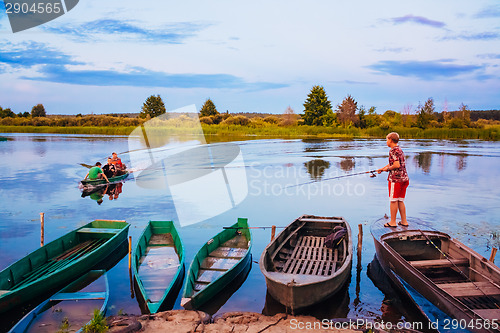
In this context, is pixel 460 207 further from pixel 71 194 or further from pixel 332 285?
pixel 71 194

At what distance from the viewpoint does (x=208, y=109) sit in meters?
84.2

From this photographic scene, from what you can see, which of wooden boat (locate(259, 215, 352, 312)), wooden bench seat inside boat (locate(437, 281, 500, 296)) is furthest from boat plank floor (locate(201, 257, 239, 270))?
wooden bench seat inside boat (locate(437, 281, 500, 296))

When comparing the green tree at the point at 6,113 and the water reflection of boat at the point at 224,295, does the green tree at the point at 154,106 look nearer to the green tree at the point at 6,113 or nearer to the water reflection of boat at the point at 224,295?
the green tree at the point at 6,113

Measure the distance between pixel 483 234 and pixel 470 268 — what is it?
A: 555 centimetres

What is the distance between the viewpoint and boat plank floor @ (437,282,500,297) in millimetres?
6754

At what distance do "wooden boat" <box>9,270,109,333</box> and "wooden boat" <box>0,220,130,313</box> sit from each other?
0.37 metres

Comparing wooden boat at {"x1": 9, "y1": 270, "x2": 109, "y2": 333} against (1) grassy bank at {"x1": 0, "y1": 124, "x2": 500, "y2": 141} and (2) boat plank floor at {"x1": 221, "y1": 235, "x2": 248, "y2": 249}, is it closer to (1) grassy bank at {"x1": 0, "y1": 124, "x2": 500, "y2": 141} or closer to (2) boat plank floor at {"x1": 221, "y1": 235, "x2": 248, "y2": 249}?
(2) boat plank floor at {"x1": 221, "y1": 235, "x2": 248, "y2": 249}

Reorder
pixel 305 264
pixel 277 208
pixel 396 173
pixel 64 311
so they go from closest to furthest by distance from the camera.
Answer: pixel 64 311 < pixel 305 264 < pixel 396 173 < pixel 277 208

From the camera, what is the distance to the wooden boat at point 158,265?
7.53 meters

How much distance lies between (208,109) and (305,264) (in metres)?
77.9

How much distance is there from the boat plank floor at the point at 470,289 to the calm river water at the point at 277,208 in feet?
3.55

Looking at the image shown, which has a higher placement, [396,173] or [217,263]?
[396,173]

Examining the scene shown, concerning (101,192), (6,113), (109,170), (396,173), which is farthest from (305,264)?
(6,113)

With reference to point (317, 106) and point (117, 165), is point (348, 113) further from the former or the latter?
point (117, 165)
